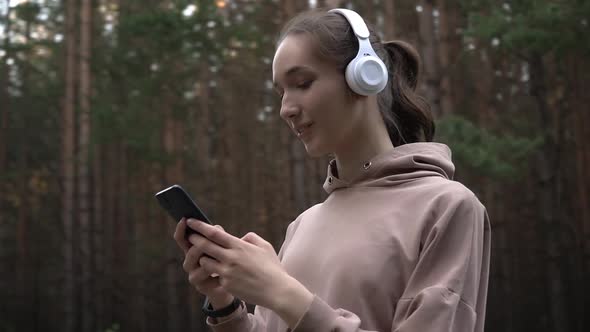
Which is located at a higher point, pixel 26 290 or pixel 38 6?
pixel 38 6

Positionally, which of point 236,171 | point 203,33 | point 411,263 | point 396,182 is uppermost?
point 203,33

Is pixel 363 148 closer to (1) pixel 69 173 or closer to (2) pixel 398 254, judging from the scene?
(2) pixel 398 254

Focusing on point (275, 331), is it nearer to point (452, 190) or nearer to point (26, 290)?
point (452, 190)

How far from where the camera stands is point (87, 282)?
11266 millimetres


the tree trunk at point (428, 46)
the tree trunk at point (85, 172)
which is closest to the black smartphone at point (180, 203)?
the tree trunk at point (428, 46)

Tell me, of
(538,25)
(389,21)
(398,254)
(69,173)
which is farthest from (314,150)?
(69,173)

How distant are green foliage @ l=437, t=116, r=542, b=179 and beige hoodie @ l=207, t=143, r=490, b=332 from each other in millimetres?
5743

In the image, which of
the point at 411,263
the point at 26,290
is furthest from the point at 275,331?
the point at 26,290

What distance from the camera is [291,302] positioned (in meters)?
1.13

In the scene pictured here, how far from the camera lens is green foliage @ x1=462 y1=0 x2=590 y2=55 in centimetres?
749

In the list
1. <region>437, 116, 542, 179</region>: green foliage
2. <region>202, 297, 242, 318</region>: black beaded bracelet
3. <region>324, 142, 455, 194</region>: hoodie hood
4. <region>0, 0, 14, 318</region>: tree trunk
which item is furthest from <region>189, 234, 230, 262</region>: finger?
<region>0, 0, 14, 318</region>: tree trunk

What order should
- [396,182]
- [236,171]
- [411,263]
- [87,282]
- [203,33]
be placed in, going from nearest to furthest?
1. [411,263]
2. [396,182]
3. [203,33]
4. [87,282]
5. [236,171]

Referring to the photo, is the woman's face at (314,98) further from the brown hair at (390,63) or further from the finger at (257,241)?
the finger at (257,241)

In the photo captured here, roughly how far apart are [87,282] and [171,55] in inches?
145
